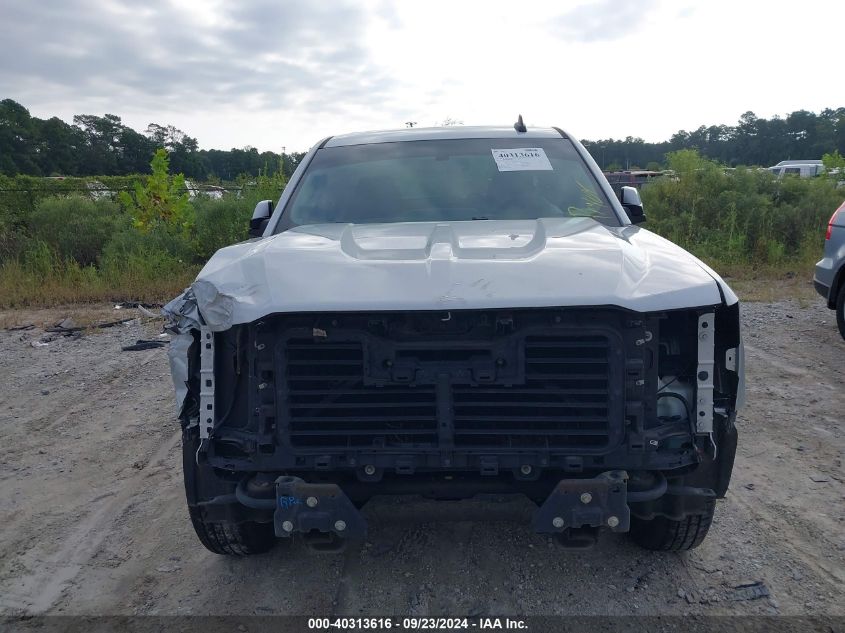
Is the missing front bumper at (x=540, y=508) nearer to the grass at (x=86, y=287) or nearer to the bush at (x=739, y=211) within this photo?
the grass at (x=86, y=287)

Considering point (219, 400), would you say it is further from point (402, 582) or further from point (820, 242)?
point (820, 242)

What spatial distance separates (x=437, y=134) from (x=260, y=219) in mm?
1231

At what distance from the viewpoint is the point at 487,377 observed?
2436mm

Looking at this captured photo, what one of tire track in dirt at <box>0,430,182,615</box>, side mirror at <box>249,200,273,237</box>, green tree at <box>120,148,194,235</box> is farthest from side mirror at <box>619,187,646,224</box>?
green tree at <box>120,148,194,235</box>

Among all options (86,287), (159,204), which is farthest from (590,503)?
(159,204)

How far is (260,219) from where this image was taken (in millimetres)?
4301

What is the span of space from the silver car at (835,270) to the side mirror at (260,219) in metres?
5.61

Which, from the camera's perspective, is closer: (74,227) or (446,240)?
(446,240)

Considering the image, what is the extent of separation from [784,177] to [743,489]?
1118 cm

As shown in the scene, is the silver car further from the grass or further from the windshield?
the grass

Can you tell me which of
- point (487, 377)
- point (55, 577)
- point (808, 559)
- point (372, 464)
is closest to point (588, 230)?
point (487, 377)

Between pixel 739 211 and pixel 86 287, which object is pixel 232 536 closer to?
pixel 86 287

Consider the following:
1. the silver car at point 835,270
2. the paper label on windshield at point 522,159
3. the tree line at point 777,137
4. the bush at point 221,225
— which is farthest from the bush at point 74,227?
the tree line at point 777,137

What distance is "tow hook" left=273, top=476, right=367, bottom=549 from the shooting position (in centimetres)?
249
